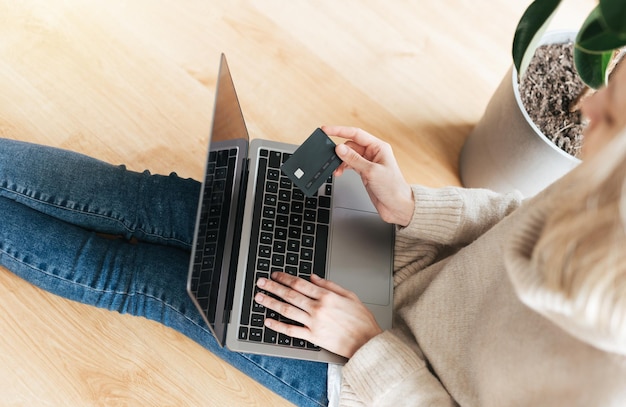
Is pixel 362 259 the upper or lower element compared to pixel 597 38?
lower

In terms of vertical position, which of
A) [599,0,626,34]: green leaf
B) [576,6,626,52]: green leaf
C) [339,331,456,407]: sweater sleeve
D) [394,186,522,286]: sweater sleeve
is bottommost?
[339,331,456,407]: sweater sleeve

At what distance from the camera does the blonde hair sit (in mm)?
394

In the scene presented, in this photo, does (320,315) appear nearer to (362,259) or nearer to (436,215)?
(362,259)

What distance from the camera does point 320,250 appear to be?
83 centimetres

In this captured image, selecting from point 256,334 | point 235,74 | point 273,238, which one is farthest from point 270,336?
point 235,74

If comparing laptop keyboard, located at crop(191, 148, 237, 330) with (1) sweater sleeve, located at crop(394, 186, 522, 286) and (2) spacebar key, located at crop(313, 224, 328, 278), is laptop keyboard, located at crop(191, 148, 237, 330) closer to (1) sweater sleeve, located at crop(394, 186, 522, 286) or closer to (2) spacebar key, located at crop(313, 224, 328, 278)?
(2) spacebar key, located at crop(313, 224, 328, 278)

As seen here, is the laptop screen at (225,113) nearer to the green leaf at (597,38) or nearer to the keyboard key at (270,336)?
the keyboard key at (270,336)

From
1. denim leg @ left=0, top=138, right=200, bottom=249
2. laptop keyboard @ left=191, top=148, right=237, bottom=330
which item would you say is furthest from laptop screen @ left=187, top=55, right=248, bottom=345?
denim leg @ left=0, top=138, right=200, bottom=249

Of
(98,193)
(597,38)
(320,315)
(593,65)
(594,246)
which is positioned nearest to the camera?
(594,246)

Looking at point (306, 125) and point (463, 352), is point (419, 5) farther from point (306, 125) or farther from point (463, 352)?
point (463, 352)

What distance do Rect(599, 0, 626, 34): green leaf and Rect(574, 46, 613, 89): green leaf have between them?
0.19 meters

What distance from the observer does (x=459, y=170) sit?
44.6 inches

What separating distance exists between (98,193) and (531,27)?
2.15ft

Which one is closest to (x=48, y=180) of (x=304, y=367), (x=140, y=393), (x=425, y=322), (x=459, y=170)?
(x=140, y=393)
